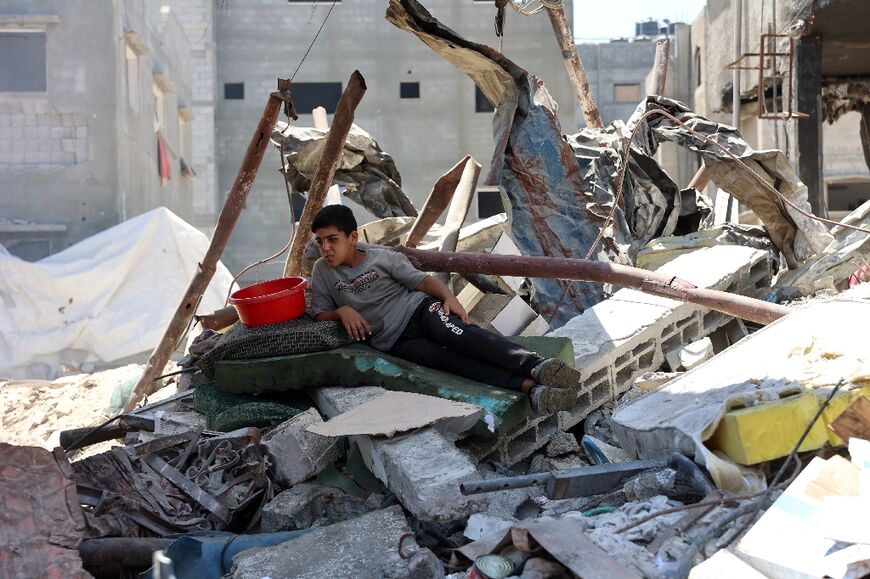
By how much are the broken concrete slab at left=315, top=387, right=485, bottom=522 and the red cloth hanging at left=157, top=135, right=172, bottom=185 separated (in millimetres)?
18185

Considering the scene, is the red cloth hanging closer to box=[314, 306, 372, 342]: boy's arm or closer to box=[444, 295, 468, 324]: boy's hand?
box=[314, 306, 372, 342]: boy's arm

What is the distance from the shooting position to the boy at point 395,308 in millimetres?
5270

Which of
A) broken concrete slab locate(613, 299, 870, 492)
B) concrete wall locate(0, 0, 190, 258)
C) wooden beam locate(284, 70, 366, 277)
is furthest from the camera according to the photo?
concrete wall locate(0, 0, 190, 258)

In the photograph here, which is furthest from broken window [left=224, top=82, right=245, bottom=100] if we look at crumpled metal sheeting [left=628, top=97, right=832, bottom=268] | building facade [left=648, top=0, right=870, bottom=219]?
crumpled metal sheeting [left=628, top=97, right=832, bottom=268]

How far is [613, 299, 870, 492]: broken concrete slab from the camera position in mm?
3844

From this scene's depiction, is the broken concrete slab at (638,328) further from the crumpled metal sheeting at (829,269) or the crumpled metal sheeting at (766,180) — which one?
the crumpled metal sheeting at (766,180)

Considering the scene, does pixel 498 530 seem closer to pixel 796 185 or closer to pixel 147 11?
pixel 796 185

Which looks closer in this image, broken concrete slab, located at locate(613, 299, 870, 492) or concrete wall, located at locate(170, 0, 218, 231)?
broken concrete slab, located at locate(613, 299, 870, 492)

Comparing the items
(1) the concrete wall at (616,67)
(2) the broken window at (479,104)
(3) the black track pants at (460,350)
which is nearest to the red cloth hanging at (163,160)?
(2) the broken window at (479,104)

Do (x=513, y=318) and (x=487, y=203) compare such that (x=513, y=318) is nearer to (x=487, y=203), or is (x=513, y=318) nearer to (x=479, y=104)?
(x=487, y=203)

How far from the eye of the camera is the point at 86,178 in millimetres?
17531

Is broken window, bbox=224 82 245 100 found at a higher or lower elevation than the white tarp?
higher

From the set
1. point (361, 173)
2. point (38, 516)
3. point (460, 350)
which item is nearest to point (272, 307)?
point (460, 350)

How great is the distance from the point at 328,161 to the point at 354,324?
6.85ft
